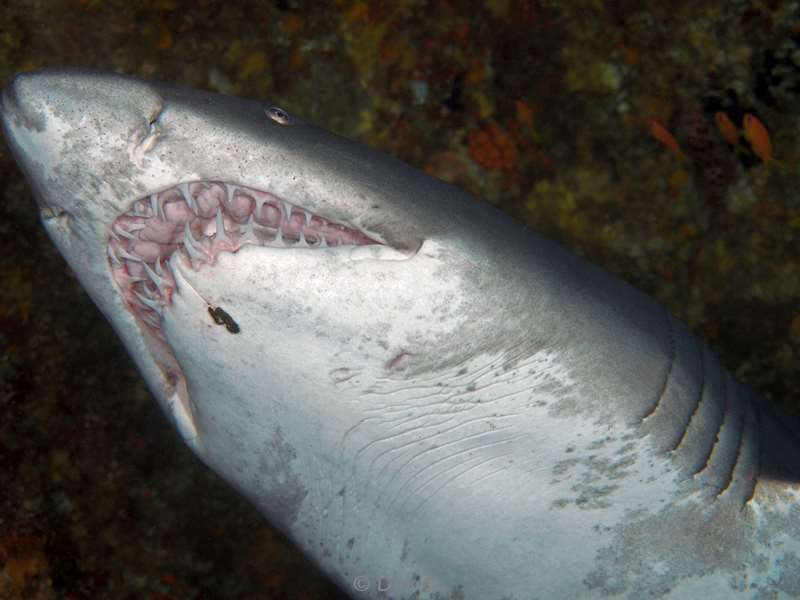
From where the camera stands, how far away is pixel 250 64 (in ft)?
10.2

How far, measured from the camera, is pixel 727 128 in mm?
3160


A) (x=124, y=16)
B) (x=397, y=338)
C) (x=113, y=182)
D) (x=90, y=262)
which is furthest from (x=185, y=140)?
(x=124, y=16)

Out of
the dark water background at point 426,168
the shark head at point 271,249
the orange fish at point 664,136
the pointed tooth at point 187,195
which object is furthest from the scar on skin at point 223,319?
the orange fish at point 664,136

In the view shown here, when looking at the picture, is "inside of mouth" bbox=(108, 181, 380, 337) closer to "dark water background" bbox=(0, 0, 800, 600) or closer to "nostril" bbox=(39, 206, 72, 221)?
"nostril" bbox=(39, 206, 72, 221)

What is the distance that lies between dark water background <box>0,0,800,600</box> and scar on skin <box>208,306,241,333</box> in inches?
81.3

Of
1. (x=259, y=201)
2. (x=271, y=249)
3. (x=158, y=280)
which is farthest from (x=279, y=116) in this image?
(x=158, y=280)

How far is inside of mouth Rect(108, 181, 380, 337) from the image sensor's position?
1323 mm

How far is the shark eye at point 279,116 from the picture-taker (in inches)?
57.7

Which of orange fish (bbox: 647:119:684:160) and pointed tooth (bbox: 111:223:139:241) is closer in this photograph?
pointed tooth (bbox: 111:223:139:241)

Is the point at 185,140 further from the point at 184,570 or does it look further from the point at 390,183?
the point at 184,570

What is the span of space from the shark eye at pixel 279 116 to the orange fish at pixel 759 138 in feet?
8.58

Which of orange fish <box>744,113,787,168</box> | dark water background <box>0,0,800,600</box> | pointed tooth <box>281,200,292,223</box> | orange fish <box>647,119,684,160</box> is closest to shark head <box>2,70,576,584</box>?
pointed tooth <box>281,200,292,223</box>

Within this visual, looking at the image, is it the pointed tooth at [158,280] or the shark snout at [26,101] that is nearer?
the shark snout at [26,101]

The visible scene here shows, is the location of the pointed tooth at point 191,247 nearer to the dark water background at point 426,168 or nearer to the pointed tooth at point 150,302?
the pointed tooth at point 150,302
